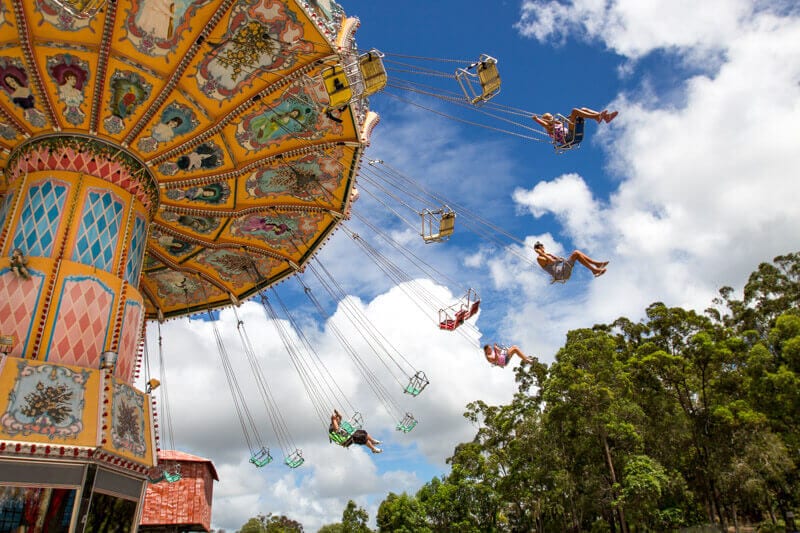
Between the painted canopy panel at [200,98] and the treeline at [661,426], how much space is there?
16.3 m

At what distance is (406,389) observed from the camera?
1420 centimetres

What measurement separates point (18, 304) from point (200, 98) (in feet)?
17.2

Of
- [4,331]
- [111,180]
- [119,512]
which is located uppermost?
A: [111,180]

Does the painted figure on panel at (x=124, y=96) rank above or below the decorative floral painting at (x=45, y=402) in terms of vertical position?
above

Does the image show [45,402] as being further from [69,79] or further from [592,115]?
[592,115]

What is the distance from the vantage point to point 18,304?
976cm

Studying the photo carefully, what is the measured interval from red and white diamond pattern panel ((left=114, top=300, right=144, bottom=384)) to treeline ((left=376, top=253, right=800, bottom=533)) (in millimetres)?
18313

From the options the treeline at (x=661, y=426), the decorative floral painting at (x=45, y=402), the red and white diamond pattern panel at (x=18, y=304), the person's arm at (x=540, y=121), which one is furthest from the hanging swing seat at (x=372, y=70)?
the treeline at (x=661, y=426)

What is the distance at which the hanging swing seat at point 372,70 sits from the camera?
9.86m

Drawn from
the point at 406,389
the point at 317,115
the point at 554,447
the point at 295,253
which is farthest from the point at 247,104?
the point at 554,447

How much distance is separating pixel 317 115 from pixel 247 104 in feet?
4.95

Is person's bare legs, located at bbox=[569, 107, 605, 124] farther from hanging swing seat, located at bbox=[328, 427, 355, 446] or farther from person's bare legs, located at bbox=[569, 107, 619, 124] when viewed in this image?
hanging swing seat, located at bbox=[328, 427, 355, 446]

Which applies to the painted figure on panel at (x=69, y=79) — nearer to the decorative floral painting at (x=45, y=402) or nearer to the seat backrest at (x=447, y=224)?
the decorative floral painting at (x=45, y=402)

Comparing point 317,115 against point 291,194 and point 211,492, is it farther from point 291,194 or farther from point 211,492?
point 211,492
